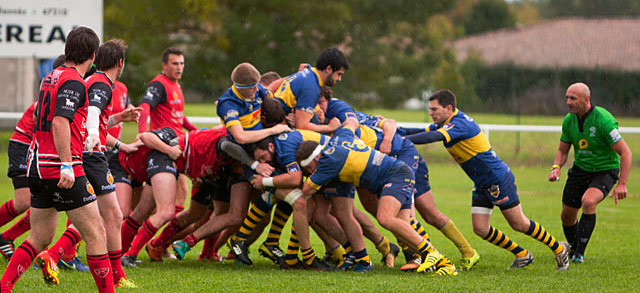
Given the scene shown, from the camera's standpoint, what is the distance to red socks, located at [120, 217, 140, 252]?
23.2 feet

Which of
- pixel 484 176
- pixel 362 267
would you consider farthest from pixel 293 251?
pixel 484 176

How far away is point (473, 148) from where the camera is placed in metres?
7.30

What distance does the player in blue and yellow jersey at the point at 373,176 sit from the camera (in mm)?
6562

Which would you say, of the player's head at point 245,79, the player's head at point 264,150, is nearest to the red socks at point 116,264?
the player's head at point 264,150

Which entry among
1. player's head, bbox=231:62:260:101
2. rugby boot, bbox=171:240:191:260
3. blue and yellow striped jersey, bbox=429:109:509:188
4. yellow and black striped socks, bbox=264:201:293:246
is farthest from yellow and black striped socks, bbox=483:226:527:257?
rugby boot, bbox=171:240:191:260

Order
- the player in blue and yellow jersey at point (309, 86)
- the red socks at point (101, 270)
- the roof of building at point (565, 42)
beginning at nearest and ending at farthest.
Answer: the red socks at point (101, 270) → the player in blue and yellow jersey at point (309, 86) → the roof of building at point (565, 42)

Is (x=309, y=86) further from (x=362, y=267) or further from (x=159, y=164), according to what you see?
(x=362, y=267)

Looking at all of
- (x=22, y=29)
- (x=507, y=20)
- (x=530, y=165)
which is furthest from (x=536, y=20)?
(x=22, y=29)

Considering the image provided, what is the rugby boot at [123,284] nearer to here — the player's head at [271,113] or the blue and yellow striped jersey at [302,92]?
the player's head at [271,113]

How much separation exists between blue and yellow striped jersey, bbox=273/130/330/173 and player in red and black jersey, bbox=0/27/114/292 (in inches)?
85.7

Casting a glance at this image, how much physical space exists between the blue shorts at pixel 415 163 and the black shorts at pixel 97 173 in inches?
120

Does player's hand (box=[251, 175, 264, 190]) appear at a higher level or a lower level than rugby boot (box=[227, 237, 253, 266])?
higher

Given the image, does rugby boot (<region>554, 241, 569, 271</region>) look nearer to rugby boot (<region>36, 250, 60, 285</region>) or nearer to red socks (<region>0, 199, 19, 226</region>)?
rugby boot (<region>36, 250, 60, 285</region>)

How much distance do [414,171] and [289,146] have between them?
1400mm
